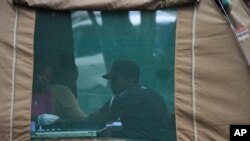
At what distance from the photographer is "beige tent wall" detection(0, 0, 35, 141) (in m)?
4.74

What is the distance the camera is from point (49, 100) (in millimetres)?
Answer: 4812

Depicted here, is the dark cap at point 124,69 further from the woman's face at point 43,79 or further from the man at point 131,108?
the woman's face at point 43,79

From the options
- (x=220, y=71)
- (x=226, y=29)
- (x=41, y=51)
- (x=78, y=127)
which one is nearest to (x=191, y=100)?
(x=220, y=71)

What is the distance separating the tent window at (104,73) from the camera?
15.6ft

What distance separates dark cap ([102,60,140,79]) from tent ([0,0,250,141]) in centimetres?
37

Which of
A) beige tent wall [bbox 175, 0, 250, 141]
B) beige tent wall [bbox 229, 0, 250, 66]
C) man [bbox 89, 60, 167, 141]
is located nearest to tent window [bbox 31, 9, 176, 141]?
man [bbox 89, 60, 167, 141]

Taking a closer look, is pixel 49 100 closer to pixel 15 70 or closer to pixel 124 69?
pixel 15 70

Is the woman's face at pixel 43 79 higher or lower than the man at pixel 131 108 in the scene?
higher

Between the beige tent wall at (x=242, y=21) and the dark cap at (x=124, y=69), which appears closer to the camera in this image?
the beige tent wall at (x=242, y=21)

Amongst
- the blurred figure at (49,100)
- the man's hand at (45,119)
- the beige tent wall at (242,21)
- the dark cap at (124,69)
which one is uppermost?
the beige tent wall at (242,21)

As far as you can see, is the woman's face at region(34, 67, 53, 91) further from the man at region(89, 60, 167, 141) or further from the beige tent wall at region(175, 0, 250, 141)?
the beige tent wall at region(175, 0, 250, 141)

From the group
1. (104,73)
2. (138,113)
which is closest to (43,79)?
(104,73)

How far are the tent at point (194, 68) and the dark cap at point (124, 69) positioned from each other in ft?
1.21

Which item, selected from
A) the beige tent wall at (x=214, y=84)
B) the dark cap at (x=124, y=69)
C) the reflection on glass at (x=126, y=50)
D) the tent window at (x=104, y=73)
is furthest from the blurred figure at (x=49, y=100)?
the beige tent wall at (x=214, y=84)
